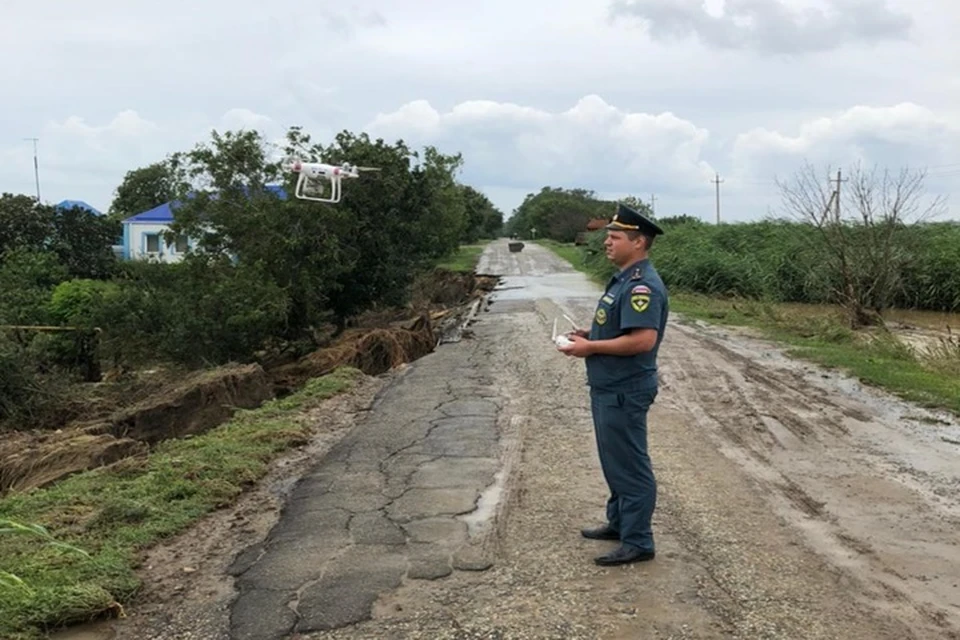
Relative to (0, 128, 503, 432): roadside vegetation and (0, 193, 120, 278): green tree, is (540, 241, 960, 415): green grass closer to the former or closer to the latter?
(0, 128, 503, 432): roadside vegetation

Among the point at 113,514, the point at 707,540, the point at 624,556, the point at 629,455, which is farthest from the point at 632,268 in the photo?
the point at 113,514

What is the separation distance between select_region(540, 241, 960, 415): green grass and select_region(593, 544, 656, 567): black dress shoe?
253 inches

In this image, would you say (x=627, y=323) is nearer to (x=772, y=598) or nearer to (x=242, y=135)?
(x=772, y=598)

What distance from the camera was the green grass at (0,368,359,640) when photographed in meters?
3.99

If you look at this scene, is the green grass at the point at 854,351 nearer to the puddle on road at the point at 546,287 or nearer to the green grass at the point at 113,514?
the puddle on road at the point at 546,287

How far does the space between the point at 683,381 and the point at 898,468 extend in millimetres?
4319

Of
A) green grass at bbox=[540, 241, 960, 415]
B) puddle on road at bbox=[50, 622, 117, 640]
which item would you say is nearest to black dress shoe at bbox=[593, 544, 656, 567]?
puddle on road at bbox=[50, 622, 117, 640]

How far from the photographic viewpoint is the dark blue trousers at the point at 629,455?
4.48 metres

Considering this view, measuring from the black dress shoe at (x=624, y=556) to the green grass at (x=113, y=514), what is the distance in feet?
7.87

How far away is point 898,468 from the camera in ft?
22.7

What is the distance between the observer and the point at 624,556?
4512 millimetres

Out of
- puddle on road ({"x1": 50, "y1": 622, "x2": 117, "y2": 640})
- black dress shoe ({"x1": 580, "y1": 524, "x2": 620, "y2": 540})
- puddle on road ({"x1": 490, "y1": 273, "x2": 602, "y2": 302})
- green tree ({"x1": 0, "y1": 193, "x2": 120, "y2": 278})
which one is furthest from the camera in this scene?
green tree ({"x1": 0, "y1": 193, "x2": 120, "y2": 278})

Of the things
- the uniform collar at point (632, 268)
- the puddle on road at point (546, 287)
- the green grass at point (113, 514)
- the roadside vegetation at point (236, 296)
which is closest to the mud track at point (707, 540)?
the green grass at point (113, 514)

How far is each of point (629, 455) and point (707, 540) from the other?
90 cm
